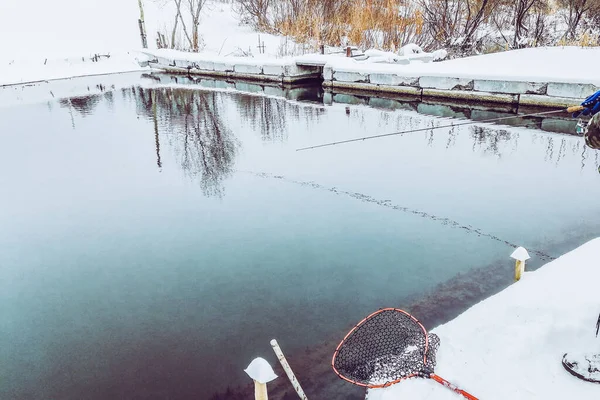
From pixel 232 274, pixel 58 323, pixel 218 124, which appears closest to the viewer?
pixel 58 323

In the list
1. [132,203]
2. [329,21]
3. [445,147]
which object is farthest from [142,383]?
[329,21]

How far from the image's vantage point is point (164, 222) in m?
5.33

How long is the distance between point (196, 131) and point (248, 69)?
7.96 meters

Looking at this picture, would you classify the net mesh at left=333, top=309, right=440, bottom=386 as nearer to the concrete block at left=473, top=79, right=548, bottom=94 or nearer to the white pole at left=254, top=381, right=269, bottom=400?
the white pole at left=254, top=381, right=269, bottom=400

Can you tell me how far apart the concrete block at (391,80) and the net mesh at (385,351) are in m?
10.4

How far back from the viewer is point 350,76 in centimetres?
1374

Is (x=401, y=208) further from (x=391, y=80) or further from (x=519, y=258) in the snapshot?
(x=391, y=80)

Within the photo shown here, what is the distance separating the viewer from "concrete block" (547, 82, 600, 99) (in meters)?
9.45

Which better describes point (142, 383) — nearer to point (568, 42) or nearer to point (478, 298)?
point (478, 298)

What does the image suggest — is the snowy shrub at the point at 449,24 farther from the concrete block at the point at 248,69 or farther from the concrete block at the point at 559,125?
the concrete block at the point at 559,125

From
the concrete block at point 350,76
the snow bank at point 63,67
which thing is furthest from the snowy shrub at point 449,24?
the snow bank at point 63,67

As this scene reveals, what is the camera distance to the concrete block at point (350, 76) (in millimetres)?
13373

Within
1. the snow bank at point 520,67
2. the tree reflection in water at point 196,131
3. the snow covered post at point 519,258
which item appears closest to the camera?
the snow covered post at point 519,258

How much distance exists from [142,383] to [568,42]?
50.6 feet
